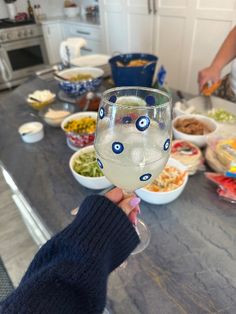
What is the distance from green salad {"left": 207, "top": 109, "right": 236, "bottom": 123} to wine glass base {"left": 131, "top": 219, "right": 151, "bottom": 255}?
19.6 inches

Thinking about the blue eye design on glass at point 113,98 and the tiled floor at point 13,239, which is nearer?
the blue eye design on glass at point 113,98

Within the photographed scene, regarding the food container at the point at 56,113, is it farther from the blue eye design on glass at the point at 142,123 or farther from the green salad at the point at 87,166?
the blue eye design on glass at the point at 142,123

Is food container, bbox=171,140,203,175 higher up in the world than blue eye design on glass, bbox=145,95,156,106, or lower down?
lower down

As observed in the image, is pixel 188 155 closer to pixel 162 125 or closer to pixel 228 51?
pixel 162 125

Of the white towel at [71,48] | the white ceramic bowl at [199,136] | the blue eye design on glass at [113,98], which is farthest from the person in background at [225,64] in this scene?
the blue eye design on glass at [113,98]

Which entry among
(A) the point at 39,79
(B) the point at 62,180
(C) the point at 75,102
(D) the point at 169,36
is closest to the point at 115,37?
(D) the point at 169,36

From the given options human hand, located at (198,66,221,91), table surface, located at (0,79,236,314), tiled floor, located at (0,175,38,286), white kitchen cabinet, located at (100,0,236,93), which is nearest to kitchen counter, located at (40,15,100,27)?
white kitchen cabinet, located at (100,0,236,93)

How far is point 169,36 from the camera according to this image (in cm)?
221

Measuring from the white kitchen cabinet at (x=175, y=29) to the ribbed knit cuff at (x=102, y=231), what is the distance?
187cm

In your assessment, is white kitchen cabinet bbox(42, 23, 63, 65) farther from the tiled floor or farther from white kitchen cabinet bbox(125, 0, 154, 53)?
the tiled floor

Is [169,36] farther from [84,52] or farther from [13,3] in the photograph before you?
[13,3]

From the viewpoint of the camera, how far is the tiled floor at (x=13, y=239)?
1148mm

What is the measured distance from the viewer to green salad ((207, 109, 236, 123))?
849 millimetres

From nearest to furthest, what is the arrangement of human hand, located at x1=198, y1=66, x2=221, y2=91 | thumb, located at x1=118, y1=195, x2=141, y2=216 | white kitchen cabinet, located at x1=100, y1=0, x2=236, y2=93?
thumb, located at x1=118, y1=195, x2=141, y2=216 < human hand, located at x1=198, y1=66, x2=221, y2=91 < white kitchen cabinet, located at x1=100, y1=0, x2=236, y2=93
